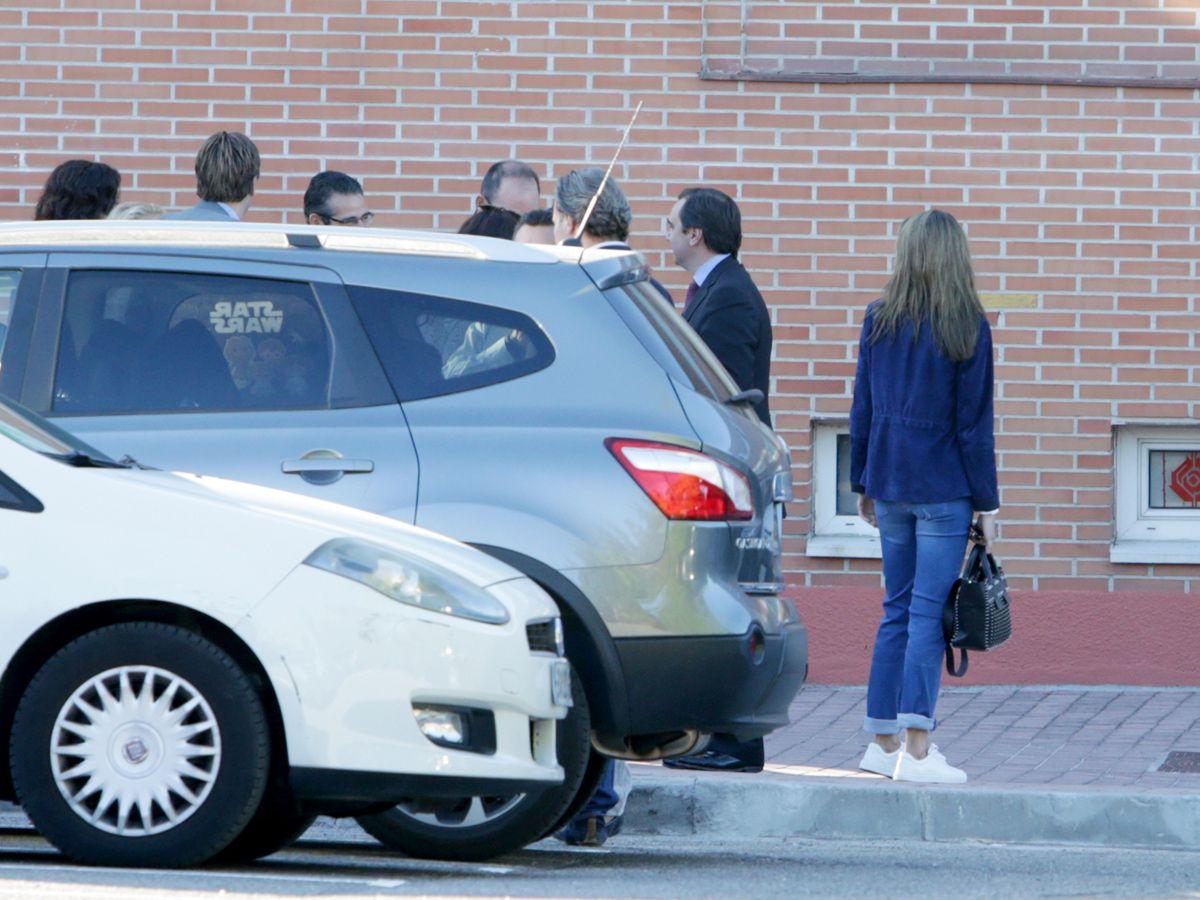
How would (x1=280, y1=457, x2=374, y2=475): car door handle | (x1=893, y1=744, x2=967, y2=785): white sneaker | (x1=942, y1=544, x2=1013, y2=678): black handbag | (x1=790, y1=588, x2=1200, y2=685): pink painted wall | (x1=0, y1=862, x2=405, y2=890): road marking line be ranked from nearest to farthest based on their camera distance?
(x1=0, y1=862, x2=405, y2=890): road marking line, (x1=280, y1=457, x2=374, y2=475): car door handle, (x1=893, y1=744, x2=967, y2=785): white sneaker, (x1=942, y1=544, x2=1013, y2=678): black handbag, (x1=790, y1=588, x2=1200, y2=685): pink painted wall

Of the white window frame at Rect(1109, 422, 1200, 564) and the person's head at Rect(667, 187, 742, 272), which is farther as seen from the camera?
the white window frame at Rect(1109, 422, 1200, 564)

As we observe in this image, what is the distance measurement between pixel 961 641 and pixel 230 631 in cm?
311

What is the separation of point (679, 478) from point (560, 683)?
2.31 ft

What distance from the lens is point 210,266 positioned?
670cm

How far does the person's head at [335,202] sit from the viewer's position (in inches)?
361

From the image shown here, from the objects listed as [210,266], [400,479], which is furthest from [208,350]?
[400,479]

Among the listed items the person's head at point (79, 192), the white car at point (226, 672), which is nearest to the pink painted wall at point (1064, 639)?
the person's head at point (79, 192)

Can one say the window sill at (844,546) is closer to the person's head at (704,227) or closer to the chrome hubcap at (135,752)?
the person's head at (704,227)

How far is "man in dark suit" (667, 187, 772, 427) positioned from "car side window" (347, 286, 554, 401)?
193cm

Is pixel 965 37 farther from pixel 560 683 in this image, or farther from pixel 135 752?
pixel 135 752

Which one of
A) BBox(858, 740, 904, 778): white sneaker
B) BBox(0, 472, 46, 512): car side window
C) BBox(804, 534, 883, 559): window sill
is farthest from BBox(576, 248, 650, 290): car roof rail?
BBox(804, 534, 883, 559): window sill

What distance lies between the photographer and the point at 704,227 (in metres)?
8.53

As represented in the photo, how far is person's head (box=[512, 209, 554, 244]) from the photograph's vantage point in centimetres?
844

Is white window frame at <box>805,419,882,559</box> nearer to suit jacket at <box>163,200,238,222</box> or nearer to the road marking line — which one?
suit jacket at <box>163,200,238,222</box>
